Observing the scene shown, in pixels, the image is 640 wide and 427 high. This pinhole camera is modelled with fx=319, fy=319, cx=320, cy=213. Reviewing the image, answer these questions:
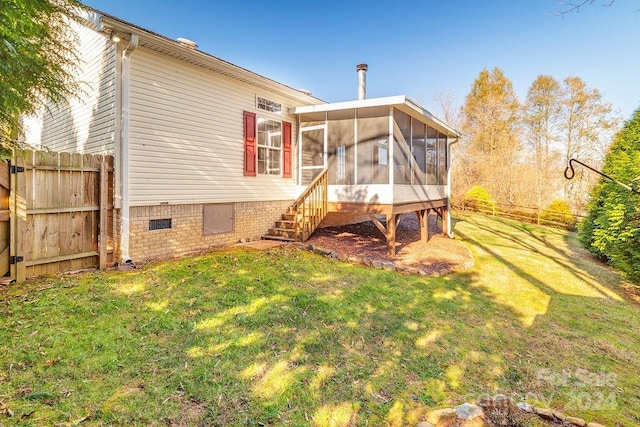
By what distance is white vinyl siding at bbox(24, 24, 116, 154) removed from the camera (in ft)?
20.3

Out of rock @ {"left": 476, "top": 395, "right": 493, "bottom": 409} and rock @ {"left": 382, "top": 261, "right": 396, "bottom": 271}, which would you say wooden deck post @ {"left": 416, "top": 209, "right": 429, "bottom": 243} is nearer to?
rock @ {"left": 382, "top": 261, "right": 396, "bottom": 271}

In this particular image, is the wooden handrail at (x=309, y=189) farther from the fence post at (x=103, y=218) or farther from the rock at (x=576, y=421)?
the rock at (x=576, y=421)

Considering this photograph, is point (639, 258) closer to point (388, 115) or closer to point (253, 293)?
point (388, 115)

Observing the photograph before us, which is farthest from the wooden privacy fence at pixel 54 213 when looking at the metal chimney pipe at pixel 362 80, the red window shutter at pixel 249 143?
the metal chimney pipe at pixel 362 80

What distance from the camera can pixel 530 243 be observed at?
11945 mm

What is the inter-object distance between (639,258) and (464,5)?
350 inches

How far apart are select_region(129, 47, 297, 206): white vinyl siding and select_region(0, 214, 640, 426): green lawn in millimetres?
1745

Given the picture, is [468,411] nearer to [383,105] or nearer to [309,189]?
[309,189]

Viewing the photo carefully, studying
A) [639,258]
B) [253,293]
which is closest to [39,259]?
[253,293]

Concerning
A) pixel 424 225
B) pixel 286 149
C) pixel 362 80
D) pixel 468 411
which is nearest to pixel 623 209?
pixel 424 225

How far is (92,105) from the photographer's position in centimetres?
677

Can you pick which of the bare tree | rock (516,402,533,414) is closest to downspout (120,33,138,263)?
rock (516,402,533,414)

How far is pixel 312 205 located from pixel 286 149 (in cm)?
186

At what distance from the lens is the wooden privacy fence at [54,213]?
4.55 m
